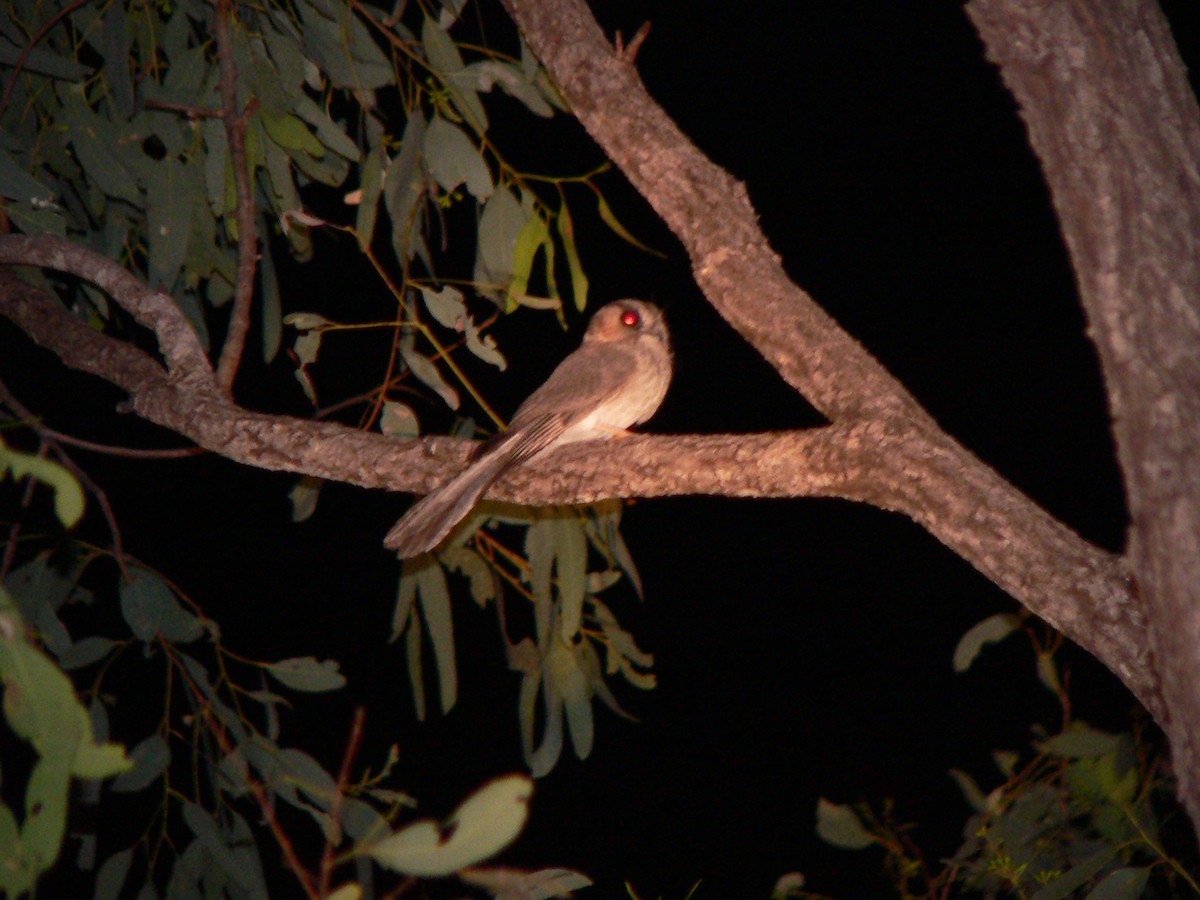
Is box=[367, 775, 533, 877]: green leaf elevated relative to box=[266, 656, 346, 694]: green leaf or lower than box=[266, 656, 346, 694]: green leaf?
lower

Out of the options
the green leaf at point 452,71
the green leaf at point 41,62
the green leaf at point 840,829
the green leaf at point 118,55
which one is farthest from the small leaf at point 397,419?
the green leaf at point 840,829

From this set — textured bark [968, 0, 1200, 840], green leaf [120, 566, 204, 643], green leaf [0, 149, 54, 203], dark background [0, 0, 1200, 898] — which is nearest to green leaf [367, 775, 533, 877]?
textured bark [968, 0, 1200, 840]

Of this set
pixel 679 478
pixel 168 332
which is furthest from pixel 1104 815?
pixel 168 332

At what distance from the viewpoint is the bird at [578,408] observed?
1.95 metres

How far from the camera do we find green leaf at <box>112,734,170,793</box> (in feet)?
7.10

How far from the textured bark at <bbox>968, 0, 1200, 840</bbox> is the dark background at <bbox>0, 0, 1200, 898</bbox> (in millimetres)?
3566

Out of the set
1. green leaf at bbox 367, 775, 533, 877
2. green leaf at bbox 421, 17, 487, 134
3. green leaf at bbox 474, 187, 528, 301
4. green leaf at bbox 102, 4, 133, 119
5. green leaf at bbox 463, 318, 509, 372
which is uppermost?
green leaf at bbox 102, 4, 133, 119

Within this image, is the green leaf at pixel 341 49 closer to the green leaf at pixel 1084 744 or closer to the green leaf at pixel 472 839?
the green leaf at pixel 472 839

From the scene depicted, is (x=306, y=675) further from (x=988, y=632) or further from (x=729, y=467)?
(x=988, y=632)

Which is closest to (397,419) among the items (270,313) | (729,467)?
(270,313)

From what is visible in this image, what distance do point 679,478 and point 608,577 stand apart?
925 mm

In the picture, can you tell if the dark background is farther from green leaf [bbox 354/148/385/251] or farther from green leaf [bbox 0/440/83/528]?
green leaf [bbox 0/440/83/528]

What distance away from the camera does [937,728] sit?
19.3ft

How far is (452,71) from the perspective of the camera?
89.0 inches
